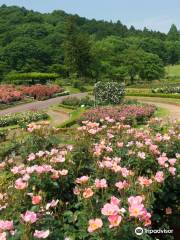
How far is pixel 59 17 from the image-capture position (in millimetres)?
126438

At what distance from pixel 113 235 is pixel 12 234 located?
91 centimetres

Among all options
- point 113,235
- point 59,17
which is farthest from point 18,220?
point 59,17

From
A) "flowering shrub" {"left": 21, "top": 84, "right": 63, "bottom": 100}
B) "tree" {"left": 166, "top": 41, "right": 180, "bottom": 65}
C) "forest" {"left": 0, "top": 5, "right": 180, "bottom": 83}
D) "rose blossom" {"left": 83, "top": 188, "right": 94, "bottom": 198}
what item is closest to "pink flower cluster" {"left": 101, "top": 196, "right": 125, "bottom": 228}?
"rose blossom" {"left": 83, "top": 188, "right": 94, "bottom": 198}

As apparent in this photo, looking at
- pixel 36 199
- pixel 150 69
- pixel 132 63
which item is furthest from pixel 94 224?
pixel 132 63

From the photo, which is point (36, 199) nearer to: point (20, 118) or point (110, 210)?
point (110, 210)

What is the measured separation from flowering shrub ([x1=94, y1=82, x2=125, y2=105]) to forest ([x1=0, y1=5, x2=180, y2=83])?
33086mm

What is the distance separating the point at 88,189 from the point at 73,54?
203ft

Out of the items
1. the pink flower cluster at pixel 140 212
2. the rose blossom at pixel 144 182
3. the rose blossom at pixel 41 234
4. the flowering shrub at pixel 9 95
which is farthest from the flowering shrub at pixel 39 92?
the rose blossom at pixel 41 234

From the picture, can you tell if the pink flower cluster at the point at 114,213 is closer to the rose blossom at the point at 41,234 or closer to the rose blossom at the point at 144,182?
the rose blossom at the point at 41,234

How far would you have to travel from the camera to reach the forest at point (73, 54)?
66594 millimetres

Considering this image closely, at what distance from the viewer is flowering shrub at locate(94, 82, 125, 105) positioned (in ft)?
96.7

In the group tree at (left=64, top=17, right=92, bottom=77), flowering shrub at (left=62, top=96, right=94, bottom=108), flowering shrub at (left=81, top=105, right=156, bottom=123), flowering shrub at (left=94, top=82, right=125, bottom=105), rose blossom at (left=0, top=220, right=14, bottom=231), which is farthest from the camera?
tree at (left=64, top=17, right=92, bottom=77)

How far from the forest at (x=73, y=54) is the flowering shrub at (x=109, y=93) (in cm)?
3309

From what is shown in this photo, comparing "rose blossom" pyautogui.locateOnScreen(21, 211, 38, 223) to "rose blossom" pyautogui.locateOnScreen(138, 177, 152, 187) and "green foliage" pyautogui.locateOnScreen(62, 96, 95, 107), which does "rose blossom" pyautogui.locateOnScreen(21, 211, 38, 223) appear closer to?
"rose blossom" pyautogui.locateOnScreen(138, 177, 152, 187)
